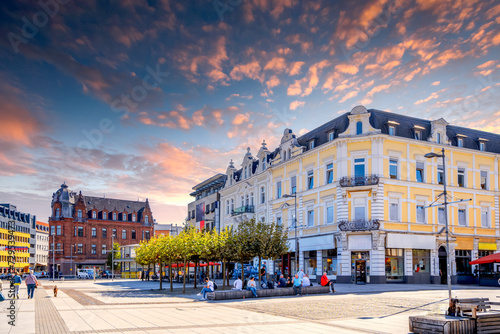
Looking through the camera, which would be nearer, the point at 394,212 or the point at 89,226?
the point at 394,212

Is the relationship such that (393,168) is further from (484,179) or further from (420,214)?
(484,179)

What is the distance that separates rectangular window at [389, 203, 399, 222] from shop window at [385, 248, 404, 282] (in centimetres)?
288

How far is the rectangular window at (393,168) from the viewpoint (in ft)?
149

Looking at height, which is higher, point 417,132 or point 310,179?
point 417,132

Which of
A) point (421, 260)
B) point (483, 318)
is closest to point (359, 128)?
point (421, 260)

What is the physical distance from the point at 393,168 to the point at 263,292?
21320 mm

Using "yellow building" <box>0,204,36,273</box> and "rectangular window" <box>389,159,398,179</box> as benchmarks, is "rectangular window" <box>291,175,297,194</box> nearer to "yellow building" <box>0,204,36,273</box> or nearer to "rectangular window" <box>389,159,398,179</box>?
"rectangular window" <box>389,159,398,179</box>

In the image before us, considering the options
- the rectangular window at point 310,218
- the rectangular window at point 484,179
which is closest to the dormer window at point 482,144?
the rectangular window at point 484,179

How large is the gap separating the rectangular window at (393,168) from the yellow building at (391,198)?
95 mm

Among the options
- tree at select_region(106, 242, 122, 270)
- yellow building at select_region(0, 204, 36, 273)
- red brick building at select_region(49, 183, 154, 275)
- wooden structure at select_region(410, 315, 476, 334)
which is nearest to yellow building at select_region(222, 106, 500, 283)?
wooden structure at select_region(410, 315, 476, 334)

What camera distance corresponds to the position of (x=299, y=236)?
52.7 m

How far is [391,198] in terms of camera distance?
45.1 metres

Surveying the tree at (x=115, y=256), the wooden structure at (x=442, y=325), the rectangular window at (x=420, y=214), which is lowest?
the tree at (x=115, y=256)

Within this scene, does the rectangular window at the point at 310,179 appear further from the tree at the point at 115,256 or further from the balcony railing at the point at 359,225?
the tree at the point at 115,256
